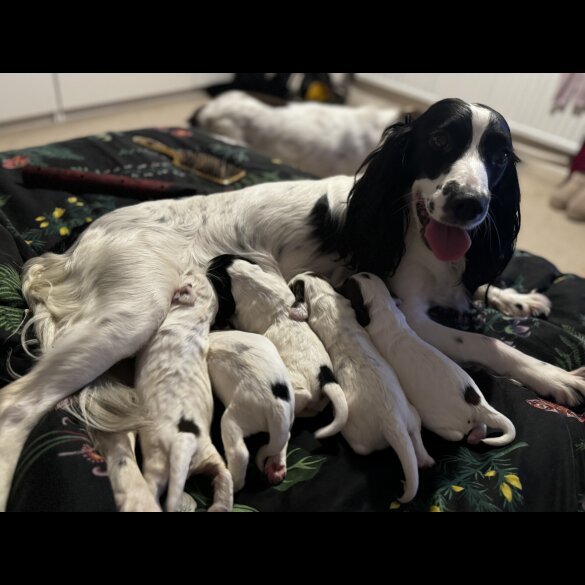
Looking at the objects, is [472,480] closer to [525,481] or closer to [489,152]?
[525,481]

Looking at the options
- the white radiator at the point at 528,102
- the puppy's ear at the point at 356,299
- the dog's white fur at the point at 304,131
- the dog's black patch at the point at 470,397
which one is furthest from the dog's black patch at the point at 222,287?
the white radiator at the point at 528,102

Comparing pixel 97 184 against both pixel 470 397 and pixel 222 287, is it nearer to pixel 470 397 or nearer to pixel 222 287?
pixel 222 287

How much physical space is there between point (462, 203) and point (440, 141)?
230 millimetres

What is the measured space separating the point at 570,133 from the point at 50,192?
4.27m

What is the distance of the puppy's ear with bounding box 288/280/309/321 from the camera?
1671 mm

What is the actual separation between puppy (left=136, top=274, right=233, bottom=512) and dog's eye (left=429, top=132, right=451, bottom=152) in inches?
35.4

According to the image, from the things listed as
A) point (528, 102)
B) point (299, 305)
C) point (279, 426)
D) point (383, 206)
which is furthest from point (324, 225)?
point (528, 102)

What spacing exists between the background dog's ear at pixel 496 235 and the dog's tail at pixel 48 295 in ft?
4.41

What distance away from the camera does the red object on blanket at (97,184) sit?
2.27 meters

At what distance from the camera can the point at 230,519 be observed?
4.26 feet

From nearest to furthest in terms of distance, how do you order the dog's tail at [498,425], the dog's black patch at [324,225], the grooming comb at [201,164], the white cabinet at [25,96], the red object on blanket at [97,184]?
1. the dog's tail at [498,425]
2. the dog's black patch at [324,225]
3. the red object on blanket at [97,184]
4. the grooming comb at [201,164]
5. the white cabinet at [25,96]

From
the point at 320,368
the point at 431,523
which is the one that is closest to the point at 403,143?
the point at 320,368

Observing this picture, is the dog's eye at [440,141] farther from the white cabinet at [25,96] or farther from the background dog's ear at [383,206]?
the white cabinet at [25,96]

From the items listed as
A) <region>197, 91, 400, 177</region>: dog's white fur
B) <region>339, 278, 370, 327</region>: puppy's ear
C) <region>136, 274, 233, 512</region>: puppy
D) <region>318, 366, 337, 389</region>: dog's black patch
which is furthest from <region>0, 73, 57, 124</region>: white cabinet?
<region>318, 366, 337, 389</region>: dog's black patch
